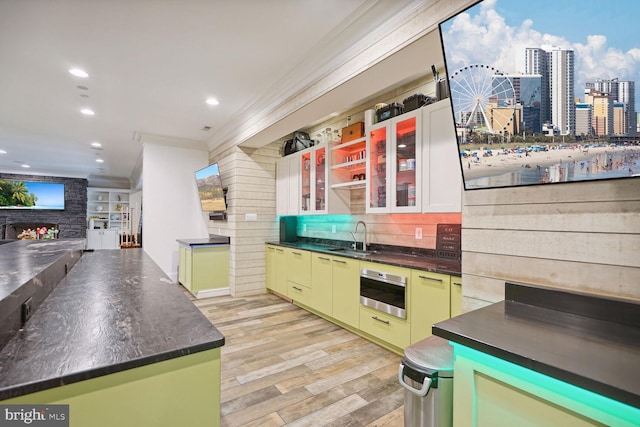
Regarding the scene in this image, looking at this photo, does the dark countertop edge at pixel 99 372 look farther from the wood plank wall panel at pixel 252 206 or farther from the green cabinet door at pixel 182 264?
the green cabinet door at pixel 182 264

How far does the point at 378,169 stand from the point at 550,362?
7.65 ft

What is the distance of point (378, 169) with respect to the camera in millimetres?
3006

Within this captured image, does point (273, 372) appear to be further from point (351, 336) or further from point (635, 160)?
point (635, 160)

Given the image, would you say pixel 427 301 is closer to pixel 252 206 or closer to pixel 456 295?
pixel 456 295

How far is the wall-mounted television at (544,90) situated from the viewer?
1026 millimetres

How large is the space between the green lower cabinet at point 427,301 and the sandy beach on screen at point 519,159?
3.22 feet

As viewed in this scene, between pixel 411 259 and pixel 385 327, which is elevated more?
pixel 411 259

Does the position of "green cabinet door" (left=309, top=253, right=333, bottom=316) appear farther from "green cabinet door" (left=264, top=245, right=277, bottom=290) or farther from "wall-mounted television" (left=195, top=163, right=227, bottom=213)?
"wall-mounted television" (left=195, top=163, right=227, bottom=213)

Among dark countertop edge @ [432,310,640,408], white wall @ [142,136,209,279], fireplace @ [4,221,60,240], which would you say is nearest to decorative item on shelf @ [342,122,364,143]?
dark countertop edge @ [432,310,640,408]

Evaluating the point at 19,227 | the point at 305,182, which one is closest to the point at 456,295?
the point at 305,182

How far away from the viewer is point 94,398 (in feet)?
2.57

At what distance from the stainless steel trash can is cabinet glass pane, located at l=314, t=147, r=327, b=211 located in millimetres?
2514

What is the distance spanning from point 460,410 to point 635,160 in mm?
1079

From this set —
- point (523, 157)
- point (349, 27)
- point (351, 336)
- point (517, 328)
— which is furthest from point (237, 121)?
point (517, 328)
